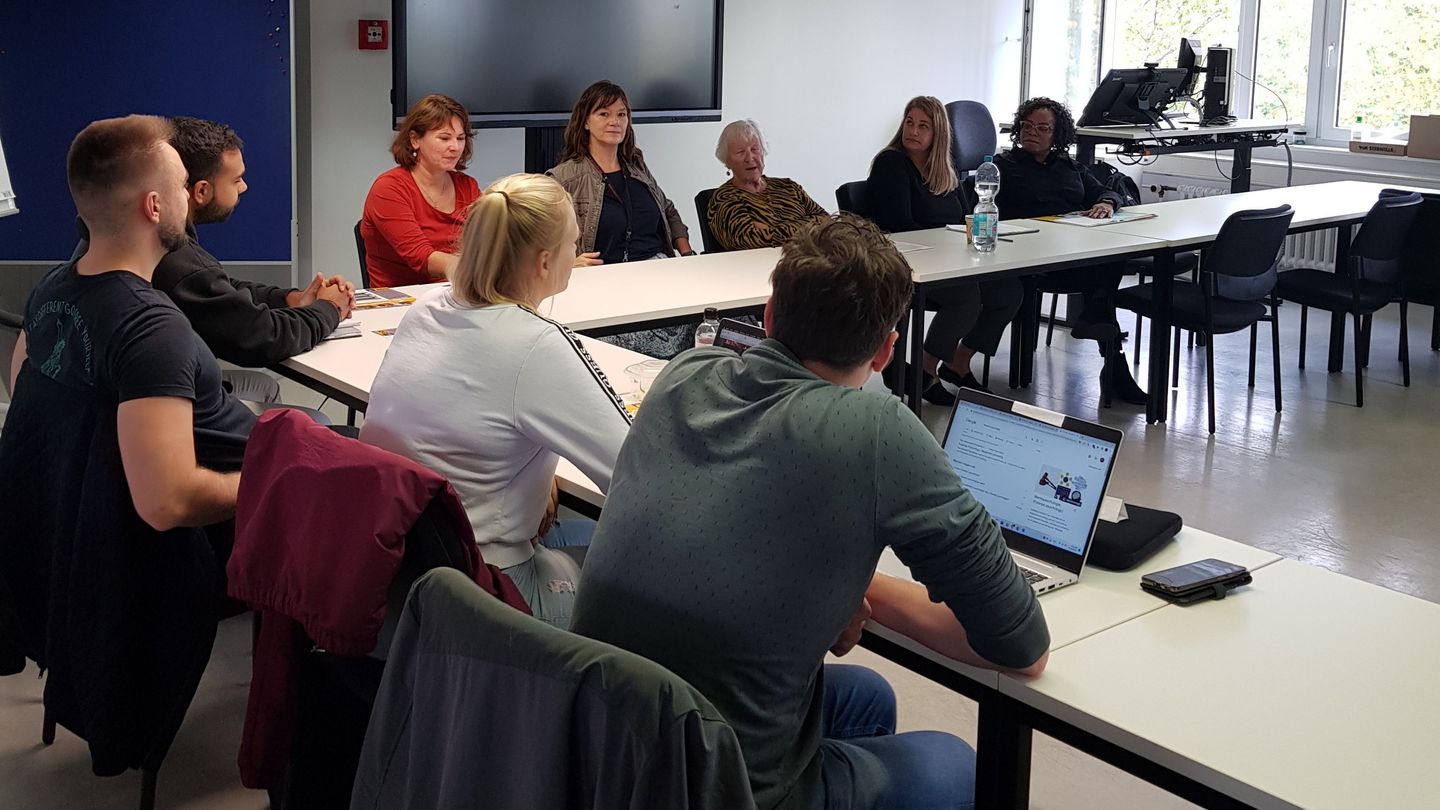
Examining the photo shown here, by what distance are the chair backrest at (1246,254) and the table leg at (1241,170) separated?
230 centimetres

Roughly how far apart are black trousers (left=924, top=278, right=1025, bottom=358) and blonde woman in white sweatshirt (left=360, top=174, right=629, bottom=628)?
3420 millimetres

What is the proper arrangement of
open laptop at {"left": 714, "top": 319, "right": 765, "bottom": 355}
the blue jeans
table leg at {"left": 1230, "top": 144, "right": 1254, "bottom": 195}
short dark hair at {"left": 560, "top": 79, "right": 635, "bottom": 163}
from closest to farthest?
1. the blue jeans
2. open laptop at {"left": 714, "top": 319, "right": 765, "bottom": 355}
3. short dark hair at {"left": 560, "top": 79, "right": 635, "bottom": 163}
4. table leg at {"left": 1230, "top": 144, "right": 1254, "bottom": 195}

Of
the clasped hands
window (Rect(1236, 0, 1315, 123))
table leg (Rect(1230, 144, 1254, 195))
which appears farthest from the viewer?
window (Rect(1236, 0, 1315, 123))

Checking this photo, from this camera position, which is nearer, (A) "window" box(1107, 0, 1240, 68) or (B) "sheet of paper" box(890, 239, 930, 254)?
(B) "sheet of paper" box(890, 239, 930, 254)

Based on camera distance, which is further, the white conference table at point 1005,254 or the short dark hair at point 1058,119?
the short dark hair at point 1058,119

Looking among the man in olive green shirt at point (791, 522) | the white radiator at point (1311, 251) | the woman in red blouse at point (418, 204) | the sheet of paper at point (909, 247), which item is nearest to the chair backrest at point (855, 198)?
the sheet of paper at point (909, 247)

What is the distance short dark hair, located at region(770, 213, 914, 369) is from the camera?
1.56 metres

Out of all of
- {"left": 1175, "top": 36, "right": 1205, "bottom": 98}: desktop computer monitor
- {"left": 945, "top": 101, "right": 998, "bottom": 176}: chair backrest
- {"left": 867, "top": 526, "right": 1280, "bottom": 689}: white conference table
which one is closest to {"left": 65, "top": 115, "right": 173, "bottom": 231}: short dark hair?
{"left": 867, "top": 526, "right": 1280, "bottom": 689}: white conference table

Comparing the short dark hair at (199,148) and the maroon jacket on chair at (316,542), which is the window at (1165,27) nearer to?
the short dark hair at (199,148)

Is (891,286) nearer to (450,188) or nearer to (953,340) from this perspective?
(450,188)

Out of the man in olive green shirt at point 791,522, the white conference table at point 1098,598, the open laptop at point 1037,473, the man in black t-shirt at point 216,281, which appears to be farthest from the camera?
the man in black t-shirt at point 216,281

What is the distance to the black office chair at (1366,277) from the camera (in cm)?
543

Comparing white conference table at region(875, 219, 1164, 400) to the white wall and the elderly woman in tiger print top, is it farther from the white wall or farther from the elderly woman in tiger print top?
the white wall

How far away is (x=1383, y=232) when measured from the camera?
546 cm
